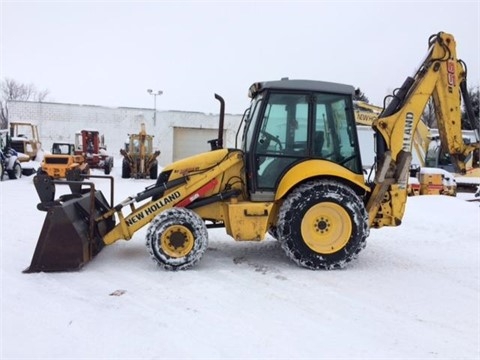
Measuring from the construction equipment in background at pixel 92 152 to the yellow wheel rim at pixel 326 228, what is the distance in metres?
18.9

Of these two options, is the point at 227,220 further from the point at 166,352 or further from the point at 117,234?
the point at 166,352

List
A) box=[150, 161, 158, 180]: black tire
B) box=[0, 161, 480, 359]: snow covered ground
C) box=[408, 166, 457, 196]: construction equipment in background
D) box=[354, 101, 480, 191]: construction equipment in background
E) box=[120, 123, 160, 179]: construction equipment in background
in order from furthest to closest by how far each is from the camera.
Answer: box=[150, 161, 158, 180]: black tire
box=[120, 123, 160, 179]: construction equipment in background
box=[408, 166, 457, 196]: construction equipment in background
box=[354, 101, 480, 191]: construction equipment in background
box=[0, 161, 480, 359]: snow covered ground

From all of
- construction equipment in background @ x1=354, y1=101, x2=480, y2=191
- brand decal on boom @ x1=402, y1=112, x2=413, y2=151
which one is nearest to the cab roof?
brand decal on boom @ x1=402, y1=112, x2=413, y2=151

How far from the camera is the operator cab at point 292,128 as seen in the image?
571 centimetres

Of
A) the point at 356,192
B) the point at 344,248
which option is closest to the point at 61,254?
the point at 344,248

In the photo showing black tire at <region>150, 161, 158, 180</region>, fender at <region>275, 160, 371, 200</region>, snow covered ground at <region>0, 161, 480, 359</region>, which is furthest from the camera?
black tire at <region>150, 161, 158, 180</region>

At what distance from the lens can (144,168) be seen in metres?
21.4

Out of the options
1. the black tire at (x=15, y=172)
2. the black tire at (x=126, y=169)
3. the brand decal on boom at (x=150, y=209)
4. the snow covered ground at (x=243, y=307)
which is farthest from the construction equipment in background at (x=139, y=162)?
the brand decal on boom at (x=150, y=209)

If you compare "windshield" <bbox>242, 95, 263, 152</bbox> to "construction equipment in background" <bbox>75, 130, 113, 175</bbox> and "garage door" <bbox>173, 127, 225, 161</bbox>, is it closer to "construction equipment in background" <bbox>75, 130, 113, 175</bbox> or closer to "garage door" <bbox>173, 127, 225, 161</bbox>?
"construction equipment in background" <bbox>75, 130, 113, 175</bbox>

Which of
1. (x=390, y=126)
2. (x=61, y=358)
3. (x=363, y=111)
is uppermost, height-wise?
(x=363, y=111)

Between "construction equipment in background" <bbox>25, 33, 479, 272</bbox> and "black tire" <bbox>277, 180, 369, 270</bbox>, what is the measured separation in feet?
0.04

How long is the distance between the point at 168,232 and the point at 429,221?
19.0ft

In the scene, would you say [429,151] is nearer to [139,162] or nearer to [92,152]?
[139,162]

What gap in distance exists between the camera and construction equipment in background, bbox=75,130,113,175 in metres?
23.0
